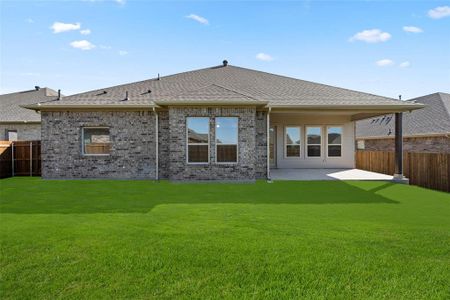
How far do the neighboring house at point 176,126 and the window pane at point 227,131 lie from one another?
40 mm

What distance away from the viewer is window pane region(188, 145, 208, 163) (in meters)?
11.6

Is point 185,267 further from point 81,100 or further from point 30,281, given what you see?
→ point 81,100

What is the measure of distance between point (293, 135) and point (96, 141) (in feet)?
34.7

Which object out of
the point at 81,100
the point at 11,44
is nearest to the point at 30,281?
the point at 11,44

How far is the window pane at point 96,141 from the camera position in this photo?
12.9 metres

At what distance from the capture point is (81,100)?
12.9 meters

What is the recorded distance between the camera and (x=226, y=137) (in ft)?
37.9

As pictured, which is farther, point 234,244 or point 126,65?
point 126,65

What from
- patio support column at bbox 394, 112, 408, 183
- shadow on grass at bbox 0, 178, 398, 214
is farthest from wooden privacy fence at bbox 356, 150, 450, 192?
shadow on grass at bbox 0, 178, 398, 214

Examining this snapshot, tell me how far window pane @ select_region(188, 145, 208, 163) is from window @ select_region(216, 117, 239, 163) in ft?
1.58

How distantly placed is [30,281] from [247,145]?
28.8 ft

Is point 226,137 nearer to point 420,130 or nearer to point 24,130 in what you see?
point 420,130

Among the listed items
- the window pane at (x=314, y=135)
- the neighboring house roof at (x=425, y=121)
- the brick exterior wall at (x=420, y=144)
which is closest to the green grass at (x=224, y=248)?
the window pane at (x=314, y=135)

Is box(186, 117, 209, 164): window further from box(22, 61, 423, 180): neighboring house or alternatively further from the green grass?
the green grass
